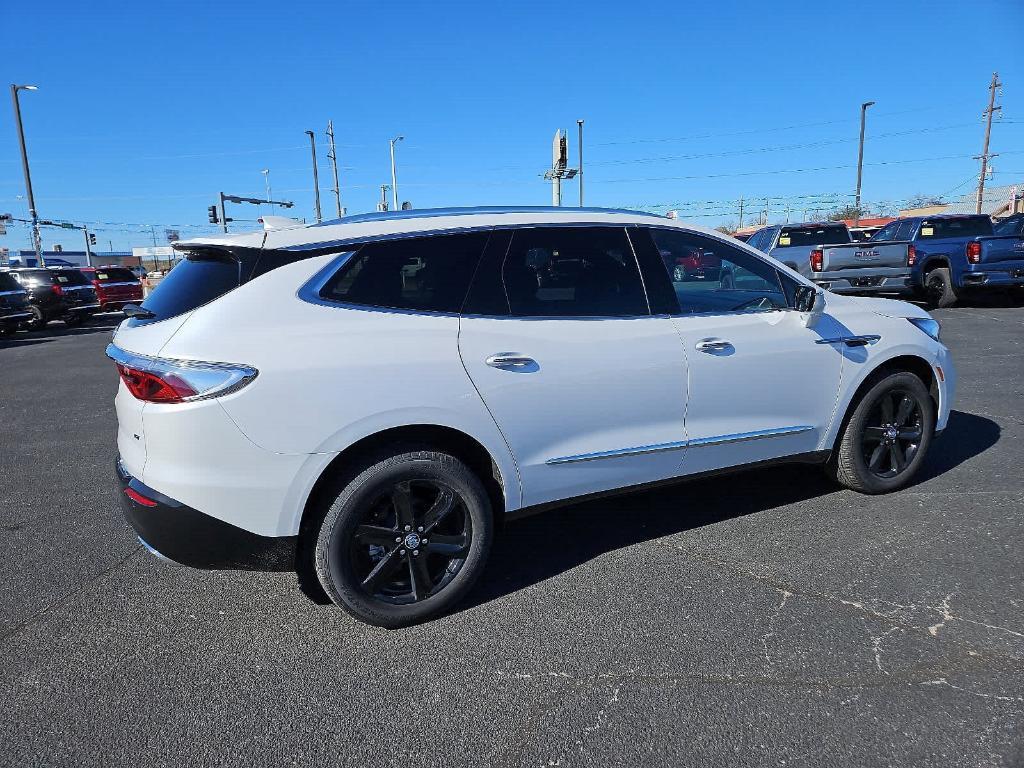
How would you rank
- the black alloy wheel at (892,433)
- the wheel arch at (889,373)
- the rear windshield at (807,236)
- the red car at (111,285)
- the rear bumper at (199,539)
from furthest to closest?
the red car at (111,285)
the rear windshield at (807,236)
the black alloy wheel at (892,433)
the wheel arch at (889,373)
the rear bumper at (199,539)

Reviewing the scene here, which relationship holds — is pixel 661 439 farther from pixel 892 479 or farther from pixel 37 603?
pixel 37 603

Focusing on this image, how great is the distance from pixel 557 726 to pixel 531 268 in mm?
1900

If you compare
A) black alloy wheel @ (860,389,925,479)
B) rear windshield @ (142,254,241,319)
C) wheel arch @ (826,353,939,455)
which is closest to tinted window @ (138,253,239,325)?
rear windshield @ (142,254,241,319)

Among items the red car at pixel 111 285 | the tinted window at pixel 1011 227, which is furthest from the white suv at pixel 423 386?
the red car at pixel 111 285

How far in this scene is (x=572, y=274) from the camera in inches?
131

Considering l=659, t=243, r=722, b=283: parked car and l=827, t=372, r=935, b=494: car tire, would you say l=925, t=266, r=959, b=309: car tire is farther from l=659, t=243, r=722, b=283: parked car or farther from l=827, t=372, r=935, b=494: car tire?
l=659, t=243, r=722, b=283: parked car

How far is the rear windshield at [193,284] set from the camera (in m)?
2.81

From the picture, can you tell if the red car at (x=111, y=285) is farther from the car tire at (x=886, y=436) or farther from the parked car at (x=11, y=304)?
the car tire at (x=886, y=436)

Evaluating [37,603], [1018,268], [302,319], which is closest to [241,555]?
[302,319]

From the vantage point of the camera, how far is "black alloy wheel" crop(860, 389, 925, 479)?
4.27 m

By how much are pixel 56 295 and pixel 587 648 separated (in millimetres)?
19320

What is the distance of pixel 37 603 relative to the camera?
127 inches

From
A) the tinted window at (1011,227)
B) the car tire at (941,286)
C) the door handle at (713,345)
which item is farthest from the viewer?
the tinted window at (1011,227)

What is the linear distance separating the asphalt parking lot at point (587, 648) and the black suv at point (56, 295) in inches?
628
